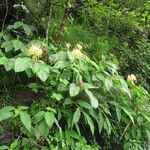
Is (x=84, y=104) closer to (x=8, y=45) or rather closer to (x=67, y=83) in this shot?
(x=67, y=83)

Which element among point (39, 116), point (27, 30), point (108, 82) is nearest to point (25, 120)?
point (39, 116)

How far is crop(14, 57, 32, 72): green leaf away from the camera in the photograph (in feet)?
7.41

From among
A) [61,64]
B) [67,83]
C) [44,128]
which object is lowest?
[44,128]

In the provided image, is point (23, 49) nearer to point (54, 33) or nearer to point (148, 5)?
point (54, 33)

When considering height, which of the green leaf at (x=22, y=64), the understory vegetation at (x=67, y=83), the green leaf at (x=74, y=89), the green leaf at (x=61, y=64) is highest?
the green leaf at (x=22, y=64)

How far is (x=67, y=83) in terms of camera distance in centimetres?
254

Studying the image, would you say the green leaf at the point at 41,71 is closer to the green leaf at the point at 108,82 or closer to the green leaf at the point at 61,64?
the green leaf at the point at 61,64

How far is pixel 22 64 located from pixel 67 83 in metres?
0.39

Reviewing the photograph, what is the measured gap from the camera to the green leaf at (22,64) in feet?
7.41

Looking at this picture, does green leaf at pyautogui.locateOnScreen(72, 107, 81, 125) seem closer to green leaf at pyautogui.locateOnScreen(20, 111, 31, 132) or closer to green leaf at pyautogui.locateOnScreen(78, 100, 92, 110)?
green leaf at pyautogui.locateOnScreen(78, 100, 92, 110)

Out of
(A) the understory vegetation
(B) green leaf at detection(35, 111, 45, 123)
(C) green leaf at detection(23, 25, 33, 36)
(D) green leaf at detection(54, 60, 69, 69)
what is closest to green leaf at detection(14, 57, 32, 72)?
(A) the understory vegetation

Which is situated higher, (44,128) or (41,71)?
(41,71)

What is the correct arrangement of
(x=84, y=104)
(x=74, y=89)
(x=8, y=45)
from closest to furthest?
(x=74, y=89), (x=84, y=104), (x=8, y=45)

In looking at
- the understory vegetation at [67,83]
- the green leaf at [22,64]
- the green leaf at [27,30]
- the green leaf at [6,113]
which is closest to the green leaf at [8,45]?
the understory vegetation at [67,83]
